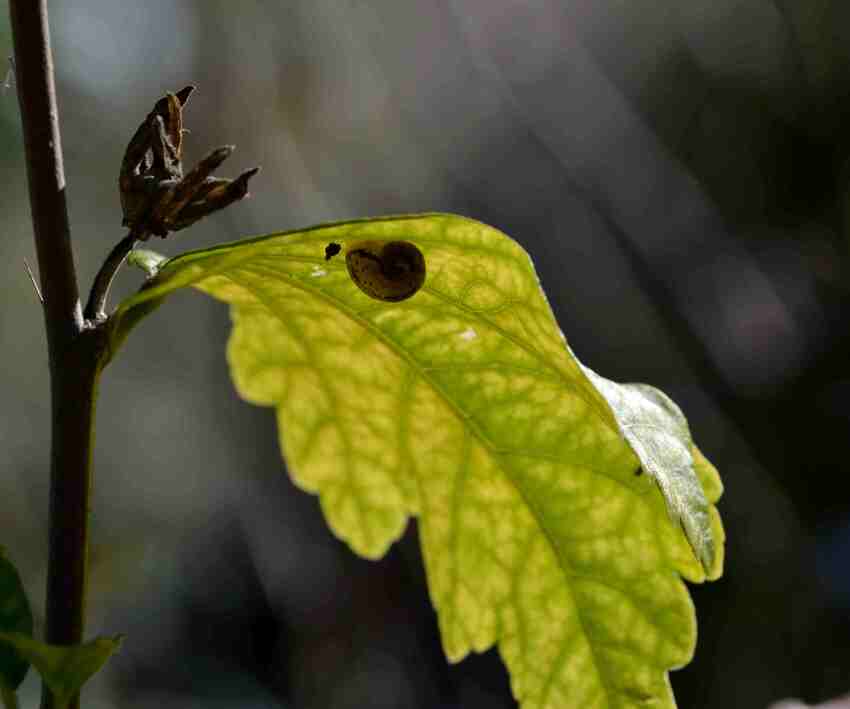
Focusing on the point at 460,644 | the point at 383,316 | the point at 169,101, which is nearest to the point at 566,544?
the point at 460,644

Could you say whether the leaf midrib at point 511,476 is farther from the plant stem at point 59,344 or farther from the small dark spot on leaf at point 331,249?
the plant stem at point 59,344

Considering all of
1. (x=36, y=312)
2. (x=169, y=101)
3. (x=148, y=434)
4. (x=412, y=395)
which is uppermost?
(x=169, y=101)

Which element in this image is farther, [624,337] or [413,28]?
[413,28]

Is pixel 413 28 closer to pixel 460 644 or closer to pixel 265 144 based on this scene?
pixel 265 144

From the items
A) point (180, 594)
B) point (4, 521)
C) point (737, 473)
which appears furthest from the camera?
point (180, 594)

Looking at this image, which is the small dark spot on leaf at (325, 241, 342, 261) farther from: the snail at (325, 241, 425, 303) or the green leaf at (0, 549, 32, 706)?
the green leaf at (0, 549, 32, 706)

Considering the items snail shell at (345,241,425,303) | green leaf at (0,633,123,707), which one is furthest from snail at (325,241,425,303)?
green leaf at (0,633,123,707)
